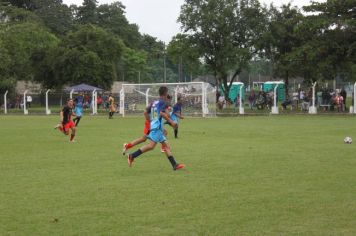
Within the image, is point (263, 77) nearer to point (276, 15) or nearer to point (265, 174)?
point (276, 15)

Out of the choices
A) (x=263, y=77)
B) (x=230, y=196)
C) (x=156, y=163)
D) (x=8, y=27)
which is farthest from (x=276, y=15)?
(x=263, y=77)

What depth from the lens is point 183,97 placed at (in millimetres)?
40781

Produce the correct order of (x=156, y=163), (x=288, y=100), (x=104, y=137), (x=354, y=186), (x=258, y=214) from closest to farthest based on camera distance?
(x=258, y=214)
(x=354, y=186)
(x=156, y=163)
(x=104, y=137)
(x=288, y=100)

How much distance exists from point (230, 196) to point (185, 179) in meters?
1.92

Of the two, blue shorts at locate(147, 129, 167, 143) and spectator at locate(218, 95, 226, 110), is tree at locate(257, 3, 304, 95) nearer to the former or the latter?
spectator at locate(218, 95, 226, 110)

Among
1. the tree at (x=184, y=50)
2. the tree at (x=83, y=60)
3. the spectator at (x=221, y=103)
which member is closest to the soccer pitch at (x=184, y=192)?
the spectator at (x=221, y=103)

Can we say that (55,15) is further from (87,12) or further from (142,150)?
(142,150)

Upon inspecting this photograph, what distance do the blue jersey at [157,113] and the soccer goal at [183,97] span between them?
25.9m

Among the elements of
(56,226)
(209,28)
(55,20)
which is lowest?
(56,226)

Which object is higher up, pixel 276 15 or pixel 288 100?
pixel 276 15

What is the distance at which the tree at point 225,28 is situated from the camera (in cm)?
4722

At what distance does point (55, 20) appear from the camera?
82812mm

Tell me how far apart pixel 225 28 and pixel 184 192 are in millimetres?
39278

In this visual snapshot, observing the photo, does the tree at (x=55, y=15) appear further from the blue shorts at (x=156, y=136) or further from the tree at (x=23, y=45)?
the blue shorts at (x=156, y=136)
